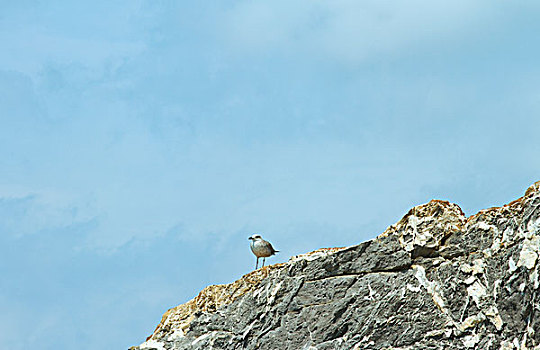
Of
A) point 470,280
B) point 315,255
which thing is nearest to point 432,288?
point 470,280

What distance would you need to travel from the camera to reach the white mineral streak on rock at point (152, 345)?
1591 centimetres

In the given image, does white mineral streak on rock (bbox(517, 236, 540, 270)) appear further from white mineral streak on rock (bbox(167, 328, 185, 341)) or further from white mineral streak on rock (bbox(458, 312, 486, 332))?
white mineral streak on rock (bbox(167, 328, 185, 341))

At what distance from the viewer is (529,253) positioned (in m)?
13.6

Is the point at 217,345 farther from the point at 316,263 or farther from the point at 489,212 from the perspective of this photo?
the point at 489,212

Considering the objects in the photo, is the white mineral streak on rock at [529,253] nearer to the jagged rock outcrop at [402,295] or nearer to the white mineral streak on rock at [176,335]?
the jagged rock outcrop at [402,295]

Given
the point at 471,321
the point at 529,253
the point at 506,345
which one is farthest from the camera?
the point at 471,321

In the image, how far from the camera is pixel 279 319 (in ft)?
49.6

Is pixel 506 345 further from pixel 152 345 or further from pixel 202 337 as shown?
pixel 152 345

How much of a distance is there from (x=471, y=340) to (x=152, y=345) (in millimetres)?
6861

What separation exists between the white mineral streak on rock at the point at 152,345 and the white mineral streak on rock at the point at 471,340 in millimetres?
6489

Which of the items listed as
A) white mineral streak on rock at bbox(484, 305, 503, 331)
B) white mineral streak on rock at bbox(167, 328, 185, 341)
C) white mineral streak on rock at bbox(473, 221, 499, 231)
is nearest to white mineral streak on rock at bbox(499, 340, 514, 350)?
white mineral streak on rock at bbox(484, 305, 503, 331)

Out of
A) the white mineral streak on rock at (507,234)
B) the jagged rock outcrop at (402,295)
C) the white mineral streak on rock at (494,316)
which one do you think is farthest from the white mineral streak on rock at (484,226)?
the white mineral streak on rock at (494,316)

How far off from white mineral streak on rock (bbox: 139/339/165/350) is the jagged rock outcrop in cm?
2

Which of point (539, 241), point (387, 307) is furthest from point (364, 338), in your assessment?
point (539, 241)
